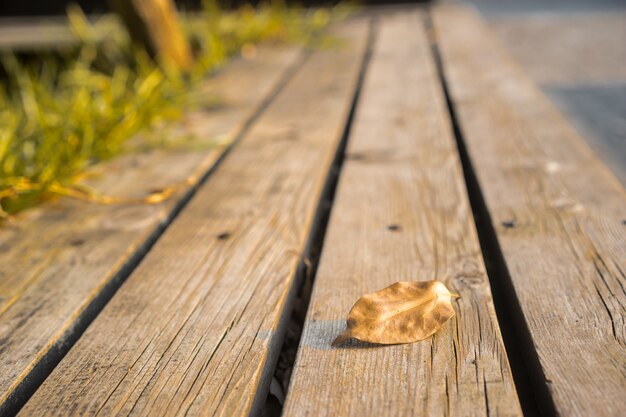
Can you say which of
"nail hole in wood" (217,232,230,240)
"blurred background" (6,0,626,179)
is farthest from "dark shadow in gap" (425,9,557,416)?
"blurred background" (6,0,626,179)

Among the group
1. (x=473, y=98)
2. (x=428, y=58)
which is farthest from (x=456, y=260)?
(x=428, y=58)

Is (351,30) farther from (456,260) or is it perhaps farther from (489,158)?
(456,260)

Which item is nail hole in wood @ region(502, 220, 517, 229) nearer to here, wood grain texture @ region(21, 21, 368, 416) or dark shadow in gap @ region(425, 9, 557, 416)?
dark shadow in gap @ region(425, 9, 557, 416)

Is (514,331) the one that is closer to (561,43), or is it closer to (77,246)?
(77,246)

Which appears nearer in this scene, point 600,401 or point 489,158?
point 600,401

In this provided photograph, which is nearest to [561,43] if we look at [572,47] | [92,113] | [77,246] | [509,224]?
[572,47]

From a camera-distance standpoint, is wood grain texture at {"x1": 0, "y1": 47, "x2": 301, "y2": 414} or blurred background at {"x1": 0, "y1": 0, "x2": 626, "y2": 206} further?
blurred background at {"x1": 0, "y1": 0, "x2": 626, "y2": 206}
